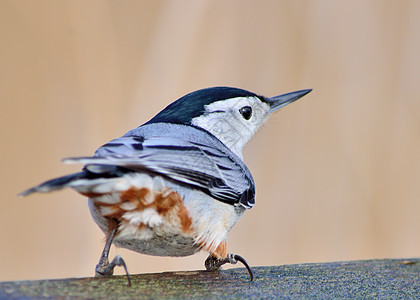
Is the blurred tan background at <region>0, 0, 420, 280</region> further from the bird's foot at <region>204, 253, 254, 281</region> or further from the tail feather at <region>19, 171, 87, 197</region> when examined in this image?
the tail feather at <region>19, 171, 87, 197</region>

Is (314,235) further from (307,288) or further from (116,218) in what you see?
(116,218)

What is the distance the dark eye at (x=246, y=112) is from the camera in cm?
276

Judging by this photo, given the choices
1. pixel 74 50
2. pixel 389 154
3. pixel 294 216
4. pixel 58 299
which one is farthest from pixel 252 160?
pixel 58 299

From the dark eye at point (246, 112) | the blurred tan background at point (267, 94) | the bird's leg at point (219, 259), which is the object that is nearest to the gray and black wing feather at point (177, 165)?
the bird's leg at point (219, 259)

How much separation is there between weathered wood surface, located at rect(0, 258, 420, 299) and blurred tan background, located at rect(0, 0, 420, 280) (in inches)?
45.7

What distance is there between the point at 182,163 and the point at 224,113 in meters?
0.83

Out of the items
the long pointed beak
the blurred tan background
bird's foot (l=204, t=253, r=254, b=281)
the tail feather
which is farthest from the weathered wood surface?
the blurred tan background

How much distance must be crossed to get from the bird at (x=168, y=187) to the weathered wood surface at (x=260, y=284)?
99mm

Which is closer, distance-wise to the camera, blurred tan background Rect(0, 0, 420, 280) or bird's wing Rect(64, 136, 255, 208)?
bird's wing Rect(64, 136, 255, 208)

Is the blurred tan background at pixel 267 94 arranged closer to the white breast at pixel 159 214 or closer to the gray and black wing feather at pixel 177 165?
the gray and black wing feather at pixel 177 165

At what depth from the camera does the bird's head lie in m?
2.53

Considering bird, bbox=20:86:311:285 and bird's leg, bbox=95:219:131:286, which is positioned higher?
bird, bbox=20:86:311:285

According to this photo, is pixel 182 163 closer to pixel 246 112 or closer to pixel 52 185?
pixel 52 185

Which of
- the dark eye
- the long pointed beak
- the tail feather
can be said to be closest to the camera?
the tail feather
